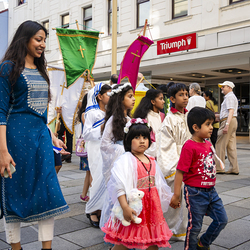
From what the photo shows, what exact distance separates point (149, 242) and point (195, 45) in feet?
37.9

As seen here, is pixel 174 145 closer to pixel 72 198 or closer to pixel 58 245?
pixel 58 245

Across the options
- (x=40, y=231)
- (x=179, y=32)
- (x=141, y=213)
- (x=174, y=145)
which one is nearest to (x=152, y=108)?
(x=174, y=145)

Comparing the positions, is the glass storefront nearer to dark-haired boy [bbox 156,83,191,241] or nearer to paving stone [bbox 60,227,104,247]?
dark-haired boy [bbox 156,83,191,241]

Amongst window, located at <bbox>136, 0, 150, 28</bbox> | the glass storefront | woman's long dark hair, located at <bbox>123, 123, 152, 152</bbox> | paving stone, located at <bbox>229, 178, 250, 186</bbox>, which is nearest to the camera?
woman's long dark hair, located at <bbox>123, 123, 152, 152</bbox>

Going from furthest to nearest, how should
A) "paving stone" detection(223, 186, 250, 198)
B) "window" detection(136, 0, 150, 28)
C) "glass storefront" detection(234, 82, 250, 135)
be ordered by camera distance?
"glass storefront" detection(234, 82, 250, 135), "window" detection(136, 0, 150, 28), "paving stone" detection(223, 186, 250, 198)

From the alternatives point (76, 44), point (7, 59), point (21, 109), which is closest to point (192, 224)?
point (21, 109)

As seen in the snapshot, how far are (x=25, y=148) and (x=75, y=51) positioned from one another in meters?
4.63

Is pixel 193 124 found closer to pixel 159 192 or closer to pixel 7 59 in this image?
pixel 159 192

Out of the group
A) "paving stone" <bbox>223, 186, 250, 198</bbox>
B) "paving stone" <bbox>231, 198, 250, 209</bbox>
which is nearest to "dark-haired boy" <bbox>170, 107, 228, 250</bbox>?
"paving stone" <bbox>231, 198, 250, 209</bbox>

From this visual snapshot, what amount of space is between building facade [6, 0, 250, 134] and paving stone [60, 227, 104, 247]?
8.87 metres

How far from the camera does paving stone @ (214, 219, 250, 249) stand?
3252 millimetres

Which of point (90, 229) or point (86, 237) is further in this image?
point (90, 229)

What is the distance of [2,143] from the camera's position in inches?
92.8

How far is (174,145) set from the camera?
3.35m
